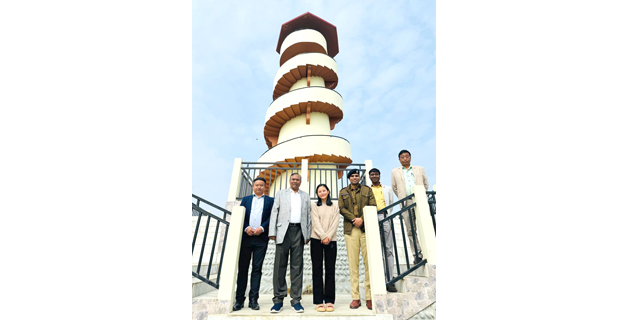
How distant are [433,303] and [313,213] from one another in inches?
67.4

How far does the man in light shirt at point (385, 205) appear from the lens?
3.72m

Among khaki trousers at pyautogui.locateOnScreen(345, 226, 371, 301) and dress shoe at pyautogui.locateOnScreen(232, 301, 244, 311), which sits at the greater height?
khaki trousers at pyautogui.locateOnScreen(345, 226, 371, 301)

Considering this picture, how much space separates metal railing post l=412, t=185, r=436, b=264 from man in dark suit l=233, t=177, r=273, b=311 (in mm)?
1951

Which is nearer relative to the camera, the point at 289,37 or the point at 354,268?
the point at 354,268

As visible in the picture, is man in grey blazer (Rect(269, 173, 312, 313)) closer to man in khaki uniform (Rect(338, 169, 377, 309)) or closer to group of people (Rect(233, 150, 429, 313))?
group of people (Rect(233, 150, 429, 313))

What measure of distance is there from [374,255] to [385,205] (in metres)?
1.13

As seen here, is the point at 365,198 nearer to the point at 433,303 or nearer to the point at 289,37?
the point at 433,303

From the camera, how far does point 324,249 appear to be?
3480mm

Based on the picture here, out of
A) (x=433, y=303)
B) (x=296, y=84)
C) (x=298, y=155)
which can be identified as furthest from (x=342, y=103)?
(x=433, y=303)

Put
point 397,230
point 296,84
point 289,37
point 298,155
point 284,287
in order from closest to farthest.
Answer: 1. point 284,287
2. point 397,230
3. point 298,155
4. point 296,84
5. point 289,37

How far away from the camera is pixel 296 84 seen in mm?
13219

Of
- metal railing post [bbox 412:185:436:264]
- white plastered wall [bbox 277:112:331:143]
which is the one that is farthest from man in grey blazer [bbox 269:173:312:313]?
white plastered wall [bbox 277:112:331:143]

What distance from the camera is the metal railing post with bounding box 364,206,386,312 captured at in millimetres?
3148

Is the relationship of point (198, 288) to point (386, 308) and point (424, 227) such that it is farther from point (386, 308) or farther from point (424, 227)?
point (424, 227)
